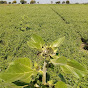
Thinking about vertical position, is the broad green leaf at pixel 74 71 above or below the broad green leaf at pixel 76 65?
below

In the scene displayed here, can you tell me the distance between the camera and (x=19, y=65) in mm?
465

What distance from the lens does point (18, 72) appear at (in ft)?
1.48

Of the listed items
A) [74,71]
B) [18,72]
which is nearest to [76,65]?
[74,71]

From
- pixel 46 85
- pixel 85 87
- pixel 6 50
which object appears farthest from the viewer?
pixel 6 50

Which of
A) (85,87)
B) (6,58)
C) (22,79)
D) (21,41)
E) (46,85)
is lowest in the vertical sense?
(85,87)

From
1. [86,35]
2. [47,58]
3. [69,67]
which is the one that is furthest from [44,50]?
[86,35]

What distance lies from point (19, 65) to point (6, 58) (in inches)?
150

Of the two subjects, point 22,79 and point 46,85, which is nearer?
point 22,79

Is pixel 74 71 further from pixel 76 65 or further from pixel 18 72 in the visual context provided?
pixel 18 72

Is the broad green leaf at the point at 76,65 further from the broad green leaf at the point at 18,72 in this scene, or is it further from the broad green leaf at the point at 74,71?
the broad green leaf at the point at 18,72

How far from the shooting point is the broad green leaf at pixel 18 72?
0.42 metres

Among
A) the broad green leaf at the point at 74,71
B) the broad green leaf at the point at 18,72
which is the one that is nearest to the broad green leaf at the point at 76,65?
the broad green leaf at the point at 74,71

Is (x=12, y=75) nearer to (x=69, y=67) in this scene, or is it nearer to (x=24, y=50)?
(x=69, y=67)

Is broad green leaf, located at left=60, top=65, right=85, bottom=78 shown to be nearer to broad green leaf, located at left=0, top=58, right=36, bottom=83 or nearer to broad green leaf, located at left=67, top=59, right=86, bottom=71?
broad green leaf, located at left=67, top=59, right=86, bottom=71
